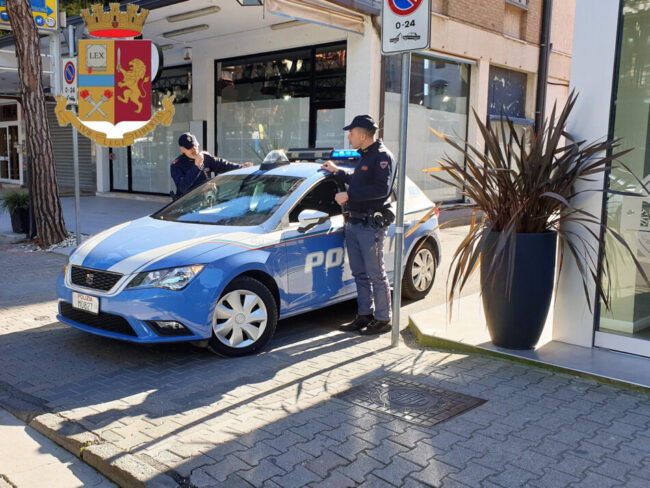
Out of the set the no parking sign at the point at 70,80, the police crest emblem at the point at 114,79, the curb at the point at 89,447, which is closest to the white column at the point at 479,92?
the police crest emblem at the point at 114,79

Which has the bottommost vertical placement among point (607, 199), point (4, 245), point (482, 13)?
point (4, 245)

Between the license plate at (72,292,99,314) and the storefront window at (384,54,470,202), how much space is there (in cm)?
885

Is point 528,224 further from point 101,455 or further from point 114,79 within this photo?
point 114,79

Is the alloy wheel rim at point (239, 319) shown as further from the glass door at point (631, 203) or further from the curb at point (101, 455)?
the glass door at point (631, 203)

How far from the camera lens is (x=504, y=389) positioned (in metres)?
4.40

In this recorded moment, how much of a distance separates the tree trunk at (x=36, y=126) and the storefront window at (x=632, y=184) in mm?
8825

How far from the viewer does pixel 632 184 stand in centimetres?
503

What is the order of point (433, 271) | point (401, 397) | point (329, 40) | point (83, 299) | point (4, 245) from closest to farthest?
point (401, 397) < point (83, 299) < point (433, 271) < point (4, 245) < point (329, 40)

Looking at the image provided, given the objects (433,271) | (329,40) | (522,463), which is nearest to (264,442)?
(522,463)

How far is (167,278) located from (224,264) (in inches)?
17.4

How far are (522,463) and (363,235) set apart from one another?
270 cm

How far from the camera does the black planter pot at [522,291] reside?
4.87 metres

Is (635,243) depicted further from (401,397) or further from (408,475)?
(408,475)

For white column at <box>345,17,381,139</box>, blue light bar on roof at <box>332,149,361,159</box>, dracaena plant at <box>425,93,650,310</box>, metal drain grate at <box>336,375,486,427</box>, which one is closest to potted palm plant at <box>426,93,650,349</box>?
dracaena plant at <box>425,93,650,310</box>
